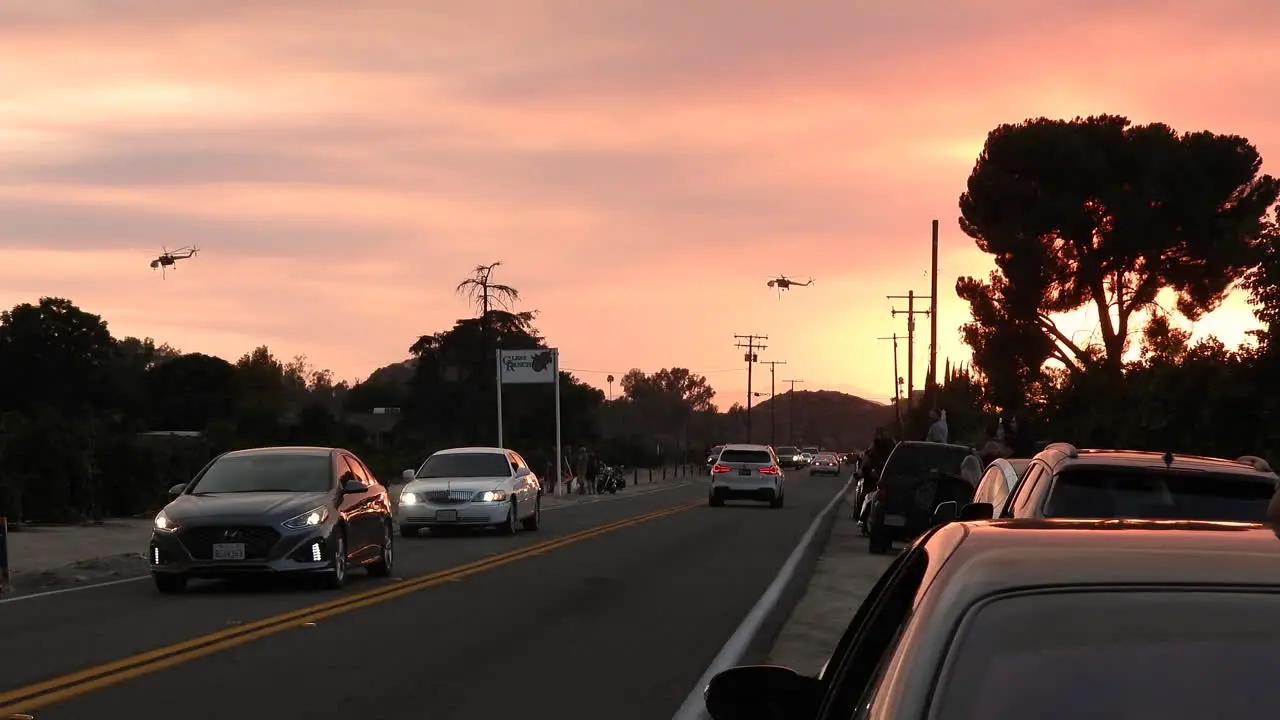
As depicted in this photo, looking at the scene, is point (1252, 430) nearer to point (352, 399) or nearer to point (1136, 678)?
point (1136, 678)

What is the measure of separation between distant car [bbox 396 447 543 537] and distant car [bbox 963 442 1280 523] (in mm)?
21555

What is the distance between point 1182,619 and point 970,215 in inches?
1997

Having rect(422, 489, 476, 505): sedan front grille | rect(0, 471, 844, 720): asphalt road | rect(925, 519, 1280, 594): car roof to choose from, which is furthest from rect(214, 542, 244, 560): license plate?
rect(925, 519, 1280, 594): car roof

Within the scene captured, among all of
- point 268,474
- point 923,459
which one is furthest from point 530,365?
point 268,474

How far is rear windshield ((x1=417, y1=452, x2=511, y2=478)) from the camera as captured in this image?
31.8m

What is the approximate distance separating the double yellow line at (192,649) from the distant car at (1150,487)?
20.2ft

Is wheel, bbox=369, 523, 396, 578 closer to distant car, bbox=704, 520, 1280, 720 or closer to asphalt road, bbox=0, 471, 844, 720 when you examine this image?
asphalt road, bbox=0, 471, 844, 720

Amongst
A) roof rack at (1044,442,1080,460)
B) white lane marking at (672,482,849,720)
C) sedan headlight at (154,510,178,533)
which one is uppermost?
roof rack at (1044,442,1080,460)

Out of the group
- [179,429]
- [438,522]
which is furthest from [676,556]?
[179,429]

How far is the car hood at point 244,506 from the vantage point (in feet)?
60.0

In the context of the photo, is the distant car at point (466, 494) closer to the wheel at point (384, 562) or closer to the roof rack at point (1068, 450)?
the wheel at point (384, 562)

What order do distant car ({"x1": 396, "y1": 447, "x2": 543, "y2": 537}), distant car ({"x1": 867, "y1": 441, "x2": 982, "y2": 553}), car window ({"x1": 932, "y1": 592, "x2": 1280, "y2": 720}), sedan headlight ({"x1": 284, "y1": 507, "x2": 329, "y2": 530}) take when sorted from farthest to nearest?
distant car ({"x1": 396, "y1": 447, "x2": 543, "y2": 537})
distant car ({"x1": 867, "y1": 441, "x2": 982, "y2": 553})
sedan headlight ({"x1": 284, "y1": 507, "x2": 329, "y2": 530})
car window ({"x1": 932, "y1": 592, "x2": 1280, "y2": 720})

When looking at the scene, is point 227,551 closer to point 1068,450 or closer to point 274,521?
point 274,521

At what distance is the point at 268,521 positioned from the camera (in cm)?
1830
